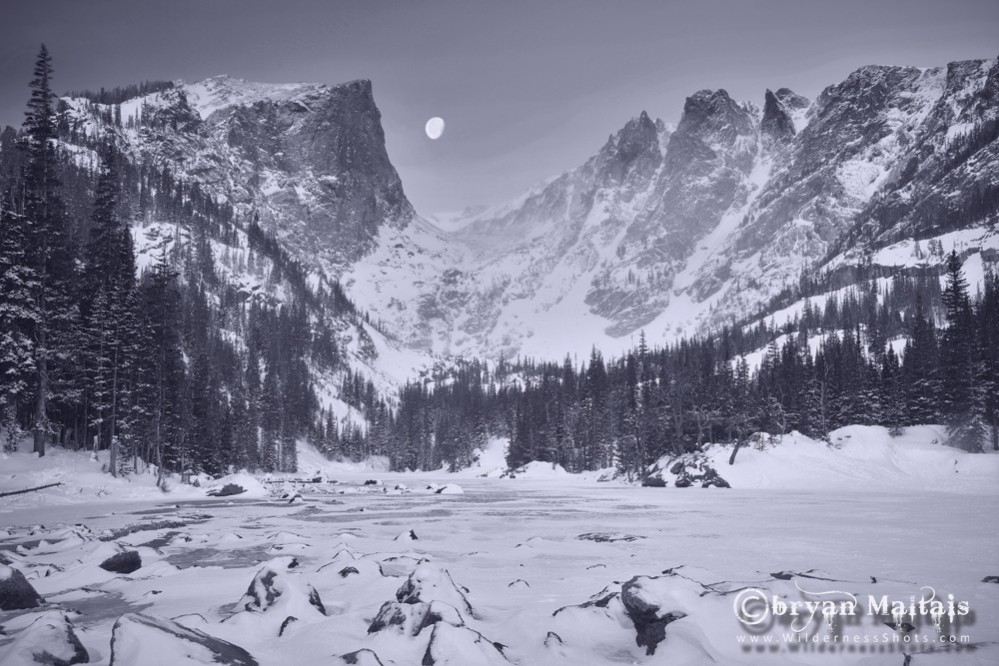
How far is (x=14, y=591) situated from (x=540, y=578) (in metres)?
9.92

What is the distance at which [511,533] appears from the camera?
74.3 feet

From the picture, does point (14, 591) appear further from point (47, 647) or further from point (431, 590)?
point (431, 590)

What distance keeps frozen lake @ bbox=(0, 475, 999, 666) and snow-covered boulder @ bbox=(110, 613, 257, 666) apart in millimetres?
100

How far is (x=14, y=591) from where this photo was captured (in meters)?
9.85

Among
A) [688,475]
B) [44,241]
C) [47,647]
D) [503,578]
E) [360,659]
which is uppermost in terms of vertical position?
[44,241]

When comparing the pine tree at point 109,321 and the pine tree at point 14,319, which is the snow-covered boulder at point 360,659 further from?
the pine tree at point 109,321

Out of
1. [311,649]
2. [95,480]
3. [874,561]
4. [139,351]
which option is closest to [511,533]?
[874,561]

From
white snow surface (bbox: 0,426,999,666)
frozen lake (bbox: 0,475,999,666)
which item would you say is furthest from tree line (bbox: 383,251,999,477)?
frozen lake (bbox: 0,475,999,666)

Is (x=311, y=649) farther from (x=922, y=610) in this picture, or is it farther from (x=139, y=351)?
(x=139, y=351)

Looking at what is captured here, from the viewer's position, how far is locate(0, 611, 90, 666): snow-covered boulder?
6031mm

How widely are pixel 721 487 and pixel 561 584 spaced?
49.4m

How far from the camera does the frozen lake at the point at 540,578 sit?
729cm

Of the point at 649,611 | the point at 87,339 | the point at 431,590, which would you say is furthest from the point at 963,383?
the point at 87,339

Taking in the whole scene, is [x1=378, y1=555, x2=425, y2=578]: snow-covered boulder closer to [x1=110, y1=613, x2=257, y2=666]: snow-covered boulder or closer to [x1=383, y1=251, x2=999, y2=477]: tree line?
[x1=110, y1=613, x2=257, y2=666]: snow-covered boulder
